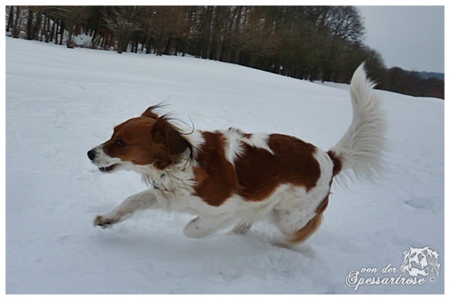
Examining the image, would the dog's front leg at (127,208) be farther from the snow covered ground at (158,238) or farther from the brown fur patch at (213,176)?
the brown fur patch at (213,176)

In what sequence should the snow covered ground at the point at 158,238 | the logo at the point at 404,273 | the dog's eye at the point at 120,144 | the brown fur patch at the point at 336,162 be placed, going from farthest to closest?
the brown fur patch at the point at 336,162 < the logo at the point at 404,273 < the dog's eye at the point at 120,144 < the snow covered ground at the point at 158,238

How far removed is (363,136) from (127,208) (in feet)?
8.06

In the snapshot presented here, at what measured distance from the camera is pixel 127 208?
10.7 feet

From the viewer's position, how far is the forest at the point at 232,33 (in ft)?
70.2

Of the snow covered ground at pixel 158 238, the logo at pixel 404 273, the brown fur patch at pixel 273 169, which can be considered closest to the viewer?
the snow covered ground at pixel 158 238

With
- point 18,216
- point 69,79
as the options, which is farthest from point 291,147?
point 69,79

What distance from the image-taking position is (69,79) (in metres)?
10.1

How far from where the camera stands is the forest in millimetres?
21391

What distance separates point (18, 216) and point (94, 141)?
241 centimetres

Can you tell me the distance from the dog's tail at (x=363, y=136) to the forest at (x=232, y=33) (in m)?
15.7

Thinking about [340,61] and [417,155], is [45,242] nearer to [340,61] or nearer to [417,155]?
[417,155]

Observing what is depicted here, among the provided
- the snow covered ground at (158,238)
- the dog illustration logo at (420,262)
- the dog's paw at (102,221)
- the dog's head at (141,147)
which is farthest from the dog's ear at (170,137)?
the dog illustration logo at (420,262)

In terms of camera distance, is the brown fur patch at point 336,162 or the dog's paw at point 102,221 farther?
the brown fur patch at point 336,162

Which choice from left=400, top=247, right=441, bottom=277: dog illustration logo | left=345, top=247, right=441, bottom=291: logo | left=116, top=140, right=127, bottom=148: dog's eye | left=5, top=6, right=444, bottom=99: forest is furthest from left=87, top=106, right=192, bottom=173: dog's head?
left=5, top=6, right=444, bottom=99: forest
